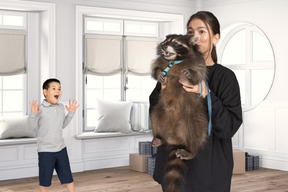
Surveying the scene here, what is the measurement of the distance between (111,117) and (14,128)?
1.36 meters

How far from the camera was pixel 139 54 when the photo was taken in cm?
660

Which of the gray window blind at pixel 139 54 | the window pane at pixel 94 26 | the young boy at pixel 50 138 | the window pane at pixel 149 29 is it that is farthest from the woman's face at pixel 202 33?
the window pane at pixel 149 29

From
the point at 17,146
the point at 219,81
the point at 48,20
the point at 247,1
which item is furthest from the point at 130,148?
the point at 219,81

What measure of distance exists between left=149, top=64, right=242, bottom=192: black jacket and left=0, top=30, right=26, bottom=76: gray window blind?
4377 mm

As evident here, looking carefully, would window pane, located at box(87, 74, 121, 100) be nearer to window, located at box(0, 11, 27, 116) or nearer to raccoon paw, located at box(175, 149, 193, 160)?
window, located at box(0, 11, 27, 116)

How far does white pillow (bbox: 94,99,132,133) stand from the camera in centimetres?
602

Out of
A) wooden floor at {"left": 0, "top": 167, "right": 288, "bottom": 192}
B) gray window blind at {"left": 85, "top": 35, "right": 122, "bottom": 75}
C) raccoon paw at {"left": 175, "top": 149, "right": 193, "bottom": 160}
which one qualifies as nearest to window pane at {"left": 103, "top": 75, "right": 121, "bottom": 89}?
gray window blind at {"left": 85, "top": 35, "right": 122, "bottom": 75}

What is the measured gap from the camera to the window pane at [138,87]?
6.66 meters

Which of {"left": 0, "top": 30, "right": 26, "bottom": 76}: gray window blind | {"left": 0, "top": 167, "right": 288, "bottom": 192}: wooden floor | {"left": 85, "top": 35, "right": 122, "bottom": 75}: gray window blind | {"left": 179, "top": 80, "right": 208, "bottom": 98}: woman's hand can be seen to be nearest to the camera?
{"left": 179, "top": 80, "right": 208, "bottom": 98}: woman's hand

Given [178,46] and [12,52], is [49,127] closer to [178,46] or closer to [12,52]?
[12,52]

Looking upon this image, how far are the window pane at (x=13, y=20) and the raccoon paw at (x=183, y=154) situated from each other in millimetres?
4625

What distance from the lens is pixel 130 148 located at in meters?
6.35

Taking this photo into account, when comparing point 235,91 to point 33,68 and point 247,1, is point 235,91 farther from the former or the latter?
point 247,1

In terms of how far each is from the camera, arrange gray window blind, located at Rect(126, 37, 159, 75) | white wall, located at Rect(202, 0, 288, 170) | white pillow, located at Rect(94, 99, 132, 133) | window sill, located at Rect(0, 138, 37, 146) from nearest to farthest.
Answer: window sill, located at Rect(0, 138, 37, 146), white wall, located at Rect(202, 0, 288, 170), white pillow, located at Rect(94, 99, 132, 133), gray window blind, located at Rect(126, 37, 159, 75)
